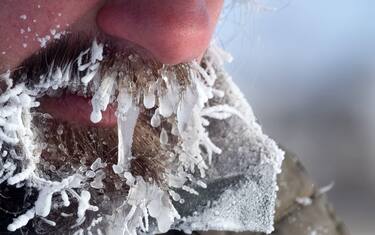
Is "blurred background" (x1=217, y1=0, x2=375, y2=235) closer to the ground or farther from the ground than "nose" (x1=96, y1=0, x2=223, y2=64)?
closer to the ground

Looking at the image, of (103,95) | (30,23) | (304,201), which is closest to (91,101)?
(103,95)

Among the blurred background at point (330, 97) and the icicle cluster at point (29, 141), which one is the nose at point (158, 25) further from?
the blurred background at point (330, 97)

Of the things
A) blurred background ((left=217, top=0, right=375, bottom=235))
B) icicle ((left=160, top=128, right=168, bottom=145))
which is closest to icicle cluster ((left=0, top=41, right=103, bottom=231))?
icicle ((left=160, top=128, right=168, bottom=145))

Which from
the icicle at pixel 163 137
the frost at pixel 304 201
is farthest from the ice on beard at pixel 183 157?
the frost at pixel 304 201

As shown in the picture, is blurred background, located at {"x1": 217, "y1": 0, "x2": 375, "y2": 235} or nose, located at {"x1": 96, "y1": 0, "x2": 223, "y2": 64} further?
blurred background, located at {"x1": 217, "y1": 0, "x2": 375, "y2": 235}

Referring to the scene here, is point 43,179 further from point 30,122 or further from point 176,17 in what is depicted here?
point 176,17

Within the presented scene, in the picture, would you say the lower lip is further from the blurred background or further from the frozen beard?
the blurred background

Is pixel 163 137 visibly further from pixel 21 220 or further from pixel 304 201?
pixel 304 201
